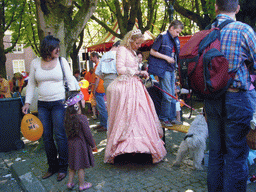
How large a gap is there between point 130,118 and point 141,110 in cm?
22

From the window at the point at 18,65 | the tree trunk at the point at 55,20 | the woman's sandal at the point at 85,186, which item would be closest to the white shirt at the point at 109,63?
the tree trunk at the point at 55,20

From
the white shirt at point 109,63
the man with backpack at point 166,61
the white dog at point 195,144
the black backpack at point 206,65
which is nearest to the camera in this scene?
the black backpack at point 206,65

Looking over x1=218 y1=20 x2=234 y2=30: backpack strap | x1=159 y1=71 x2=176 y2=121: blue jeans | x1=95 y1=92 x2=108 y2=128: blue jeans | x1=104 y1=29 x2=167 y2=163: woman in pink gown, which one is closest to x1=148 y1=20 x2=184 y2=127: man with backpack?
x1=159 y1=71 x2=176 y2=121: blue jeans

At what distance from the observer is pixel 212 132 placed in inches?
104

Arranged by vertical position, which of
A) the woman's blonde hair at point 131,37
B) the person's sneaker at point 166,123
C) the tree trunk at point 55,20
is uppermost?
the tree trunk at point 55,20

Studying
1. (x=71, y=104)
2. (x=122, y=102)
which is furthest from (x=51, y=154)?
(x=122, y=102)

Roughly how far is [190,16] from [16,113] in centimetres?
789

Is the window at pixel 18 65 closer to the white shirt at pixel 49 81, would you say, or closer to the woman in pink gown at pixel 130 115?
the white shirt at pixel 49 81

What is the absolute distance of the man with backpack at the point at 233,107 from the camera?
236 centimetres

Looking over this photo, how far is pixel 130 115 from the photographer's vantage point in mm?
4113

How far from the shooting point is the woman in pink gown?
13.2 ft

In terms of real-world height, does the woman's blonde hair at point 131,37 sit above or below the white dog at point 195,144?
above

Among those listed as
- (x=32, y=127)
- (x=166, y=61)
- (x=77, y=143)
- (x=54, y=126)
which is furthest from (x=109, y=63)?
(x=77, y=143)

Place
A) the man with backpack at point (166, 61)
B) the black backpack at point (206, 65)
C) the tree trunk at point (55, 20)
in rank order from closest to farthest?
the black backpack at point (206, 65) → the man with backpack at point (166, 61) → the tree trunk at point (55, 20)
